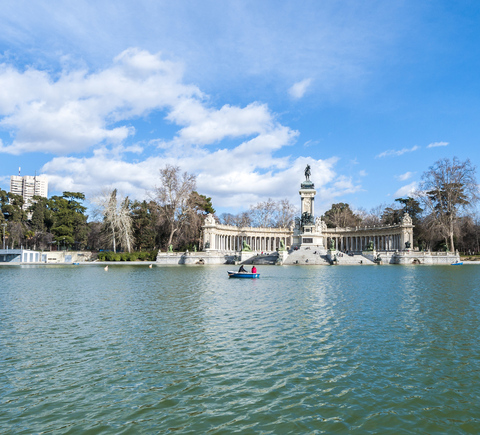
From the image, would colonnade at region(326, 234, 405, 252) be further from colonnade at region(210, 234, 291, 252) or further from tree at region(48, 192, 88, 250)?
tree at region(48, 192, 88, 250)

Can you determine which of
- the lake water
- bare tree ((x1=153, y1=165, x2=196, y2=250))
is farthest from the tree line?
the lake water

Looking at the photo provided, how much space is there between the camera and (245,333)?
13219 mm

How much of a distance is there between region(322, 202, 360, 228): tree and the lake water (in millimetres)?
86665

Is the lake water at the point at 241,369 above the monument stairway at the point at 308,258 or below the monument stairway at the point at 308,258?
below

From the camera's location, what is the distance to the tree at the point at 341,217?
103 meters

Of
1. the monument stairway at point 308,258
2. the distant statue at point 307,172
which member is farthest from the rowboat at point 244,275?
the distant statue at point 307,172

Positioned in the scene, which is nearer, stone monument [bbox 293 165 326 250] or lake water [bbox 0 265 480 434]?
lake water [bbox 0 265 480 434]

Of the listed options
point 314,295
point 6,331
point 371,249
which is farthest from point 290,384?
point 371,249

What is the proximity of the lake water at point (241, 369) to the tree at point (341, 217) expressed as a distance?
86.7 meters

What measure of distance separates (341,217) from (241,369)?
98.8 meters

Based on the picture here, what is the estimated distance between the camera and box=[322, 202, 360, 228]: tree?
10312cm

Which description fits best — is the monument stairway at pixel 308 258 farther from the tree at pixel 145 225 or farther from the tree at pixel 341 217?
the tree at pixel 341 217

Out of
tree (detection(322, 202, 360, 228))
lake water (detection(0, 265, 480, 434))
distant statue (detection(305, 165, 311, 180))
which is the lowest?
lake water (detection(0, 265, 480, 434))

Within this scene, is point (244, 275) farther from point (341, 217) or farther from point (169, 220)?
point (341, 217)
